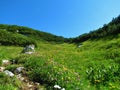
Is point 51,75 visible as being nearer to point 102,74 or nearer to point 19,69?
point 19,69

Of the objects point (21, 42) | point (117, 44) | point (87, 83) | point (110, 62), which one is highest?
point (21, 42)

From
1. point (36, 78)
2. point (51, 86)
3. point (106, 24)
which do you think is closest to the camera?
point (51, 86)

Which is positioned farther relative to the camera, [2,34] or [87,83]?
[2,34]

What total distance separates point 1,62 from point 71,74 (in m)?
7.02

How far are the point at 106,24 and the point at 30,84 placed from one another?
4578 cm

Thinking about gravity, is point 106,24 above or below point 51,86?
above

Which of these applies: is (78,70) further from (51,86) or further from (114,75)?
(51,86)

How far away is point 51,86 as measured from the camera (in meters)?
17.5

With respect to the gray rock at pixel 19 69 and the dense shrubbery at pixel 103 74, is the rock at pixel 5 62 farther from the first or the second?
the dense shrubbery at pixel 103 74

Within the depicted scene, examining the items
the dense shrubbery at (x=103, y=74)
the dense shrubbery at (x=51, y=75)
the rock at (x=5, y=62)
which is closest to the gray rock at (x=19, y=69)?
the dense shrubbery at (x=51, y=75)

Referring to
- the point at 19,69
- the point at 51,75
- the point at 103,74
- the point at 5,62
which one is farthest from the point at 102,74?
the point at 5,62

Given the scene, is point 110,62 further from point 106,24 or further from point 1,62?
point 106,24

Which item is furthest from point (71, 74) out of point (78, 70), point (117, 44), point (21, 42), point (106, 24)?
point (106, 24)

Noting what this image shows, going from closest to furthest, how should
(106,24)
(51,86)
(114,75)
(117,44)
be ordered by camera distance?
(51,86), (114,75), (117,44), (106,24)
